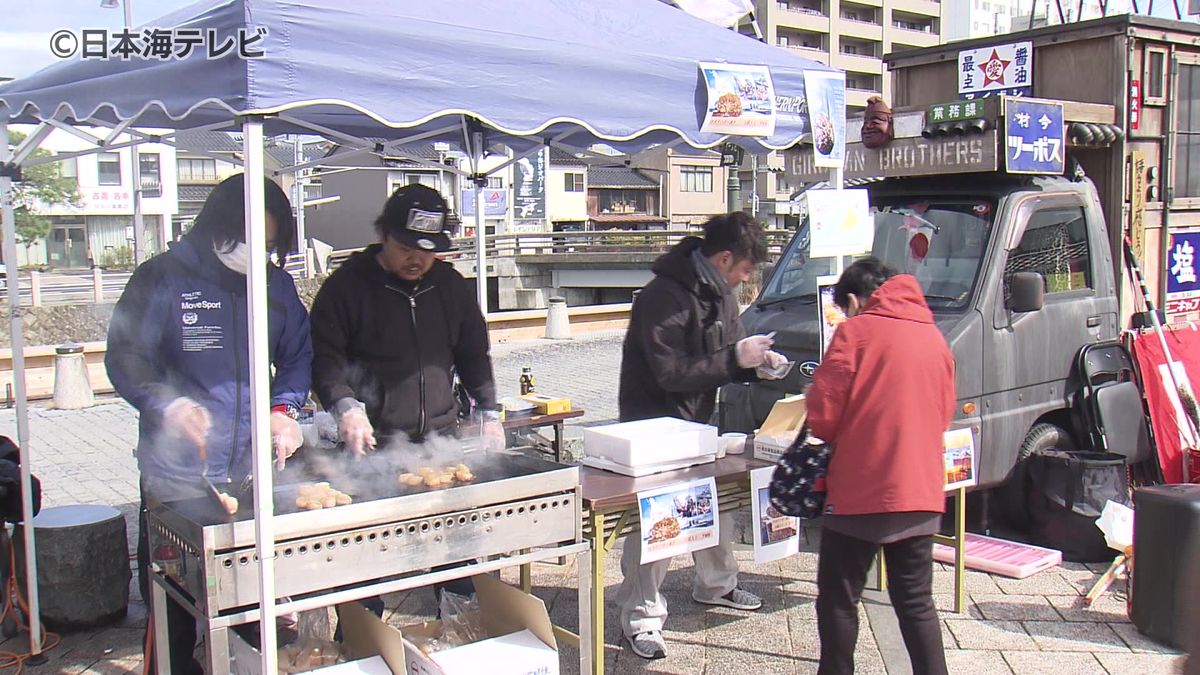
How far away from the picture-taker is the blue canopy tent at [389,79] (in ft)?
8.46

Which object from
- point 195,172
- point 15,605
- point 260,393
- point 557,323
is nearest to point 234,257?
point 260,393

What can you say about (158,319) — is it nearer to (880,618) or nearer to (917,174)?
(880,618)

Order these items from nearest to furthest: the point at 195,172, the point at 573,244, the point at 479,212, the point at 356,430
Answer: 1. the point at 356,430
2. the point at 479,212
3. the point at 573,244
4. the point at 195,172

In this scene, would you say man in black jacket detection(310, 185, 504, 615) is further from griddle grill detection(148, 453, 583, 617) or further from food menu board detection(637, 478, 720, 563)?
food menu board detection(637, 478, 720, 563)

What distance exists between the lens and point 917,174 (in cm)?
563

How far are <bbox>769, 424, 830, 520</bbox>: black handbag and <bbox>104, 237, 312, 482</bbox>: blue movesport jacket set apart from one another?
6.15 feet

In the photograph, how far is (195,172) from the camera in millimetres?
48000

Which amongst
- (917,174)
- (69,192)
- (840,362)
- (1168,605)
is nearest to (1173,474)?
(1168,605)

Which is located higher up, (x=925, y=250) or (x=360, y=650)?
(x=925, y=250)

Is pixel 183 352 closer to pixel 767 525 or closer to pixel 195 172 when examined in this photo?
pixel 767 525

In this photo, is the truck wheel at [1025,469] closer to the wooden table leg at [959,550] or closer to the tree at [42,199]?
the wooden table leg at [959,550]

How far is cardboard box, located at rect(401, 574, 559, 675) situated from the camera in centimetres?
304

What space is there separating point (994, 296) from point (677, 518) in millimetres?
2625

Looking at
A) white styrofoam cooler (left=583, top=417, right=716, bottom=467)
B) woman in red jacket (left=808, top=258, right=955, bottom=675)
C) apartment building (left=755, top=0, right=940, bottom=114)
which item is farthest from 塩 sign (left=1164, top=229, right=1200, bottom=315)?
apartment building (left=755, top=0, right=940, bottom=114)
